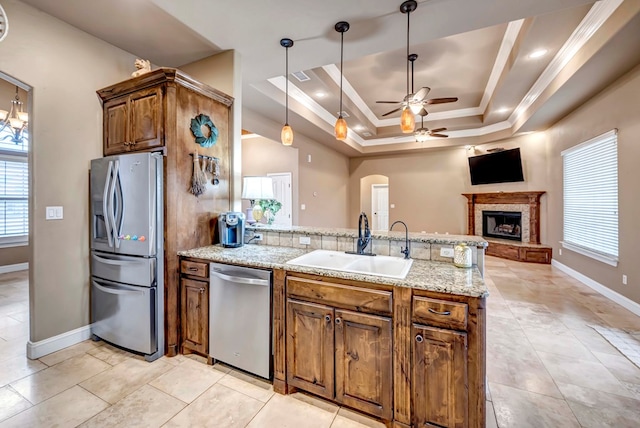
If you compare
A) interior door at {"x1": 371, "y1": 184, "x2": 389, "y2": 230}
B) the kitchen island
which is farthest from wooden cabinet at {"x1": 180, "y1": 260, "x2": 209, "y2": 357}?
interior door at {"x1": 371, "y1": 184, "x2": 389, "y2": 230}

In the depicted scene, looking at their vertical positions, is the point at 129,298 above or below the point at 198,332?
above

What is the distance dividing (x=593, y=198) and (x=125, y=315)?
6.41 m

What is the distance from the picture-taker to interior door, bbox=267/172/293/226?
6.11 m

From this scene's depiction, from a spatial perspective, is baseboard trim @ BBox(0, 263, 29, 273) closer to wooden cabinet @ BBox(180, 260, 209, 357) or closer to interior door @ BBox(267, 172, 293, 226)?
interior door @ BBox(267, 172, 293, 226)

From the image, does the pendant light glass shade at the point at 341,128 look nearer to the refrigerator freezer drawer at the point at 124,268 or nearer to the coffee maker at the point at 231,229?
the coffee maker at the point at 231,229

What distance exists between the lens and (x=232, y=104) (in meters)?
2.95

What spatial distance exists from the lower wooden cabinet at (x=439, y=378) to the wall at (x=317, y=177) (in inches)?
169

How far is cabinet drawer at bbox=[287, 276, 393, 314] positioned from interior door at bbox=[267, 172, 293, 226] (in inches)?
167

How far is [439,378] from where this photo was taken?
4.79 ft

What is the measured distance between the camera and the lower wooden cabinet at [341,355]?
1603mm

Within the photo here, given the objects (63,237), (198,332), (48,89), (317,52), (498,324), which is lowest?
(498,324)

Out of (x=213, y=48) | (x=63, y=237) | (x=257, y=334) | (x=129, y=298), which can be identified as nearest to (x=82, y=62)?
(x=213, y=48)

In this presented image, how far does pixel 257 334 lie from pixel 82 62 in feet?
9.88

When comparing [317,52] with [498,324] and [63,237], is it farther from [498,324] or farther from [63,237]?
[498,324]
